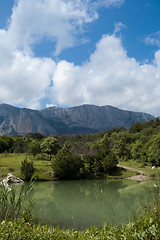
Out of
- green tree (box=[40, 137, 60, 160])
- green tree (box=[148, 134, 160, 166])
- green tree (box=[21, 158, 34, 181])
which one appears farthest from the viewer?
green tree (box=[148, 134, 160, 166])

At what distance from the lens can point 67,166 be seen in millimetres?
28453

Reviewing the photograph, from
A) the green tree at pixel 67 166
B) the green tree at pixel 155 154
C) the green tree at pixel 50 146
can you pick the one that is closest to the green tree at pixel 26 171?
the green tree at pixel 67 166

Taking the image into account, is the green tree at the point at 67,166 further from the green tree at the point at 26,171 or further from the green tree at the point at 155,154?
the green tree at the point at 155,154

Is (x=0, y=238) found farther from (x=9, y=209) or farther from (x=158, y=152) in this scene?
(x=158, y=152)

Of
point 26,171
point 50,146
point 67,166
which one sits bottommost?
point 26,171

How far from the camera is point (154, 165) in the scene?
3847 cm

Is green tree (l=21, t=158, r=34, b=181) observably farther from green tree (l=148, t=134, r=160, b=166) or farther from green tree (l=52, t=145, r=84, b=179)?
green tree (l=148, t=134, r=160, b=166)

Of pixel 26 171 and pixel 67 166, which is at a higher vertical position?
pixel 67 166

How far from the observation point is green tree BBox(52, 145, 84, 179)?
28.1 m

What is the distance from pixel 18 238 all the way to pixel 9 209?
6.79 feet

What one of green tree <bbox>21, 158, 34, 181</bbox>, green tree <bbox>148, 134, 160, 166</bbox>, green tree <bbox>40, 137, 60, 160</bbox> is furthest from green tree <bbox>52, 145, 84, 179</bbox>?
green tree <bbox>148, 134, 160, 166</bbox>

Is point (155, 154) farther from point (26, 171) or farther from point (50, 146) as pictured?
point (26, 171)

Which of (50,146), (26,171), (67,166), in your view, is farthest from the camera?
(50,146)

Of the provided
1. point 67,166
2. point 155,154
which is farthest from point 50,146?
point 155,154
